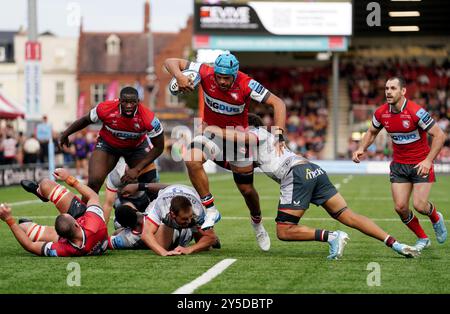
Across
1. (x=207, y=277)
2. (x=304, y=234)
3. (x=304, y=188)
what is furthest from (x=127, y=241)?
(x=207, y=277)

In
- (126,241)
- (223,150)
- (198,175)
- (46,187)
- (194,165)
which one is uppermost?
(223,150)

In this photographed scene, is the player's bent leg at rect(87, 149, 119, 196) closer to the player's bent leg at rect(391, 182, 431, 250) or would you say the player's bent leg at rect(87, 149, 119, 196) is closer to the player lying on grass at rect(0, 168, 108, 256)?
the player lying on grass at rect(0, 168, 108, 256)

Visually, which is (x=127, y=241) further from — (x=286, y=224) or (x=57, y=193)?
(x=286, y=224)

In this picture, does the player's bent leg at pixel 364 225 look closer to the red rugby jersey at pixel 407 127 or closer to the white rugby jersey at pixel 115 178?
the red rugby jersey at pixel 407 127

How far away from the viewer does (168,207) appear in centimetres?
1075

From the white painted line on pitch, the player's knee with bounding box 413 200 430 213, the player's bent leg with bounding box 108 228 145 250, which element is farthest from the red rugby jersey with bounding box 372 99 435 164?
the player's bent leg with bounding box 108 228 145 250

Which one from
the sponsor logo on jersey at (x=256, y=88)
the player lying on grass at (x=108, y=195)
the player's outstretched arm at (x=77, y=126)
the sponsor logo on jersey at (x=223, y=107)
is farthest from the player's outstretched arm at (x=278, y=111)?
the player's outstretched arm at (x=77, y=126)

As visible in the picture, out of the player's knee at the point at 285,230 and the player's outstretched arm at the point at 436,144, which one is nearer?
the player's knee at the point at 285,230

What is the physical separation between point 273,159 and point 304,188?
19.8 inches

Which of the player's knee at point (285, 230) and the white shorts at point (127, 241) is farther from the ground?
the player's knee at point (285, 230)

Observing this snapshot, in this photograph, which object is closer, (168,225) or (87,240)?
(87,240)

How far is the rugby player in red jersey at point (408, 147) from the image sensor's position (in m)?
11.5

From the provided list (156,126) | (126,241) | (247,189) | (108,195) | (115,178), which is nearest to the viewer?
(126,241)
